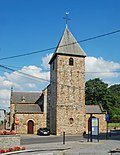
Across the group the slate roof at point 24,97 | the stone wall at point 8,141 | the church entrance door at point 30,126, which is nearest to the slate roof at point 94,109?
the church entrance door at point 30,126

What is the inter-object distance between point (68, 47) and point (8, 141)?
29.4 m

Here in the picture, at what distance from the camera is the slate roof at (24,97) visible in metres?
60.4

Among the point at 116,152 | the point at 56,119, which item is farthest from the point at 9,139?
the point at 56,119

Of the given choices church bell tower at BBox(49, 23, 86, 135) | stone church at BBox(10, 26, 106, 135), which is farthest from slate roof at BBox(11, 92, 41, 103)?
church bell tower at BBox(49, 23, 86, 135)

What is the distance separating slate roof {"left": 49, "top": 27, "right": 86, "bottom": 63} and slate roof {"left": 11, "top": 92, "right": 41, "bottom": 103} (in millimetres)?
17728

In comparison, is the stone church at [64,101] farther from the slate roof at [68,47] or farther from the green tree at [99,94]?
the green tree at [99,94]

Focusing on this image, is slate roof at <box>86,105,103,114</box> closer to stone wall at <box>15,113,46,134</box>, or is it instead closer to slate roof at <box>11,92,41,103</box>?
stone wall at <box>15,113,46,134</box>

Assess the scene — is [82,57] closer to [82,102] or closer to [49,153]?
[82,102]

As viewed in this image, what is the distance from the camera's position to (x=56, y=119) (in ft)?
136

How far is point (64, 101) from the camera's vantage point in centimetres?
4231

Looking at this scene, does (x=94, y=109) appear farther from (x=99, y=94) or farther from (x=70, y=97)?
(x=99, y=94)

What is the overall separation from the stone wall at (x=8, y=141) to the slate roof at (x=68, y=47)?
2703 centimetres

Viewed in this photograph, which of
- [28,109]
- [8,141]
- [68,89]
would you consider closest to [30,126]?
[28,109]

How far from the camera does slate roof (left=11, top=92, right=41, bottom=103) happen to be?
60428 millimetres
